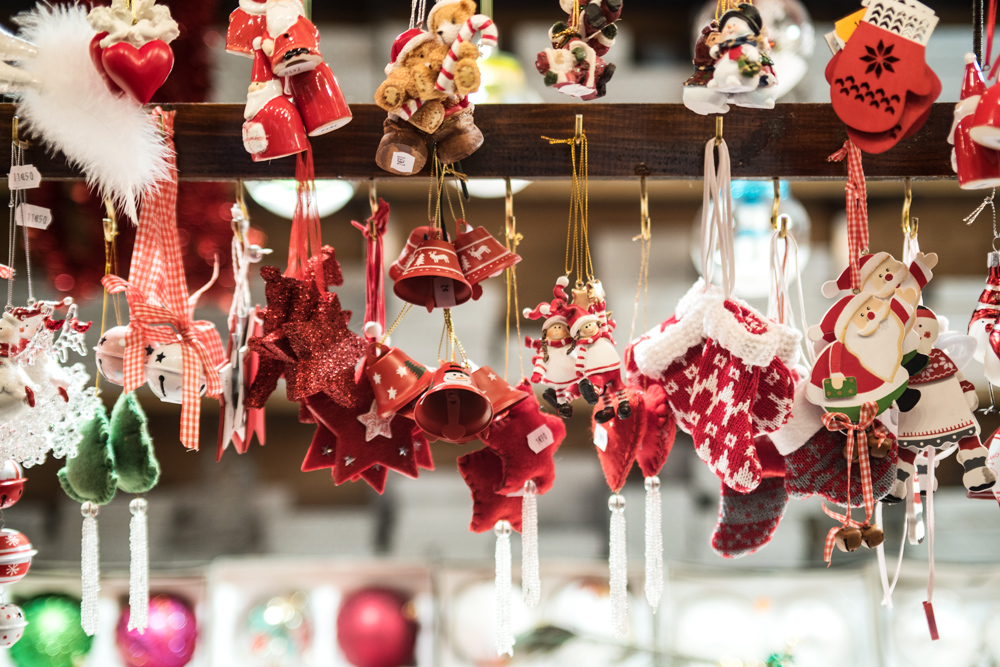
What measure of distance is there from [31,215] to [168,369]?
276 millimetres

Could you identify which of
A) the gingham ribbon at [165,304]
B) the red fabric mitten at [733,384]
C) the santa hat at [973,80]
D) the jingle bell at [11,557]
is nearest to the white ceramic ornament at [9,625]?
the jingle bell at [11,557]

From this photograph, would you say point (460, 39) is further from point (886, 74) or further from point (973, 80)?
point (973, 80)

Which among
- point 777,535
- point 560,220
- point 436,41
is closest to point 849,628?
point 777,535

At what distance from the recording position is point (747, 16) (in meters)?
0.93

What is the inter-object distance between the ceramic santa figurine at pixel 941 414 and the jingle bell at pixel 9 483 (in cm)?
120

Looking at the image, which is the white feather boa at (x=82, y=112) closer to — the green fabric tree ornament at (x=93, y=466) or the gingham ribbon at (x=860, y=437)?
the green fabric tree ornament at (x=93, y=466)

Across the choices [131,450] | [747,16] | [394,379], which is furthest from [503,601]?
[747,16]

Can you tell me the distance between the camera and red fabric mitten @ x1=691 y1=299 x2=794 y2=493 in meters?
1.00

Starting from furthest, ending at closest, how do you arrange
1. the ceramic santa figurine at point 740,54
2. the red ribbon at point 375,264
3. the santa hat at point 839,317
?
the red ribbon at point 375,264
the santa hat at point 839,317
the ceramic santa figurine at point 740,54

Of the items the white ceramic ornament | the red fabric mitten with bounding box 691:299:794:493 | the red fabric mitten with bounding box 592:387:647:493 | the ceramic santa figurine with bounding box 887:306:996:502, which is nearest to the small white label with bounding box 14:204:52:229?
the white ceramic ornament

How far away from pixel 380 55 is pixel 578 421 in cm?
118

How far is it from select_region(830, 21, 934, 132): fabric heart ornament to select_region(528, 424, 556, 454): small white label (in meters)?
0.54

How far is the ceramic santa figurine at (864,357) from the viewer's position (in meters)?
0.99

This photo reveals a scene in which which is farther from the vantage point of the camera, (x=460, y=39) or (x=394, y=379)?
(x=394, y=379)
